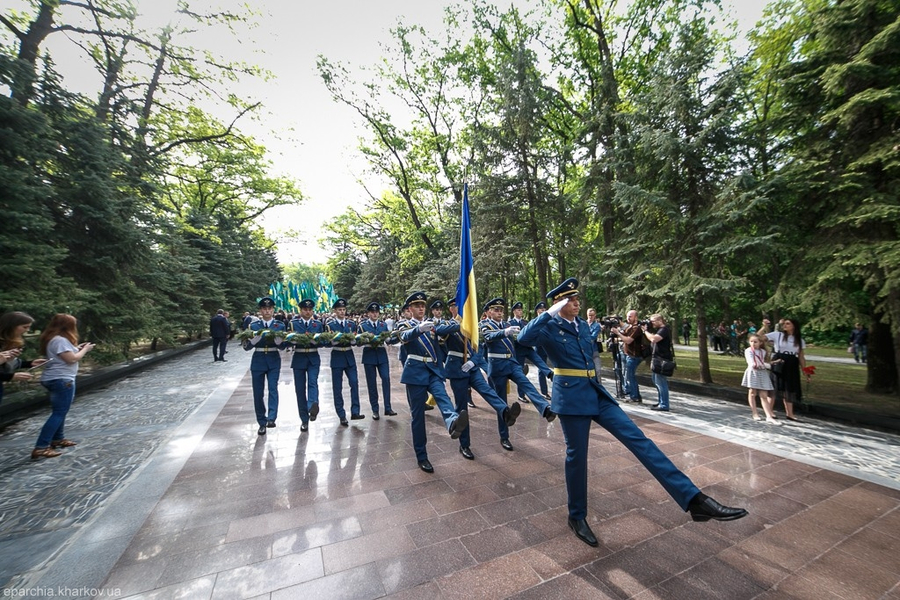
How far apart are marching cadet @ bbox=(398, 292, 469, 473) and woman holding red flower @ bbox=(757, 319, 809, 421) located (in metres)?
6.76

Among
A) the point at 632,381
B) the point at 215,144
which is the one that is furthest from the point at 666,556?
the point at 215,144

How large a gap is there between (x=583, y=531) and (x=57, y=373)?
7042mm

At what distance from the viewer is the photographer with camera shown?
818 cm

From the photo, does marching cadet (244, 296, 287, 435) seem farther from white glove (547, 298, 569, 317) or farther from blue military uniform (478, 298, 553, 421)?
white glove (547, 298, 569, 317)

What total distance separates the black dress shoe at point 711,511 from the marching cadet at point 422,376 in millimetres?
2412

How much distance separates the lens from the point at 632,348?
325 inches

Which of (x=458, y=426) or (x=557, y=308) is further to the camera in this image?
(x=458, y=426)

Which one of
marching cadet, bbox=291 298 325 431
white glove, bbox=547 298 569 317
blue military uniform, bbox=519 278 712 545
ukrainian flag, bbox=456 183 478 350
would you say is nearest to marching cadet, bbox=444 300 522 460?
ukrainian flag, bbox=456 183 478 350

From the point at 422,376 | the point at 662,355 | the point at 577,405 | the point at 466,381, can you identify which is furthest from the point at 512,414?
the point at 662,355

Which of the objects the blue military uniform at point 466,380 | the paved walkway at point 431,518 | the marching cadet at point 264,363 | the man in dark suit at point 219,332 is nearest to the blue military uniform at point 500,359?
the blue military uniform at point 466,380

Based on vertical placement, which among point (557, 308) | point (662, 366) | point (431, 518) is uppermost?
point (557, 308)

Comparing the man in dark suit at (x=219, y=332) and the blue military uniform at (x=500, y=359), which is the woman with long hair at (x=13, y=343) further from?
the man in dark suit at (x=219, y=332)

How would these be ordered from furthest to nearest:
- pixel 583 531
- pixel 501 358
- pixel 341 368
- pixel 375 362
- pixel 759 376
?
pixel 375 362 → pixel 341 368 → pixel 759 376 → pixel 501 358 → pixel 583 531

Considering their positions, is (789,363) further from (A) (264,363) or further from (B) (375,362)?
(A) (264,363)
